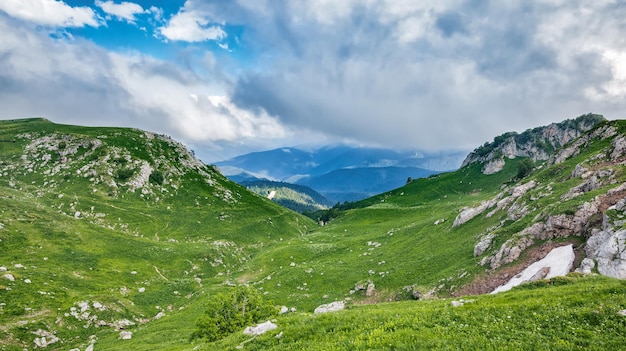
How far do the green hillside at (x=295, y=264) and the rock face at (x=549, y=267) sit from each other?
4.57 ft

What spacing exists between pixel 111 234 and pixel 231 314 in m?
77.9

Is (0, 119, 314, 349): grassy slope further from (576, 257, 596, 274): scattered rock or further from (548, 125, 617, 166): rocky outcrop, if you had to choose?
(548, 125, 617, 166): rocky outcrop

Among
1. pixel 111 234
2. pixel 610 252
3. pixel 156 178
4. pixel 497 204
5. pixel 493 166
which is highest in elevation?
pixel 156 178

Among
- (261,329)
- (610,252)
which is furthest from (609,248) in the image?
(261,329)

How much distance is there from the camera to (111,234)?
92500 millimetres

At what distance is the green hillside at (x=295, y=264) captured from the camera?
18452 millimetres

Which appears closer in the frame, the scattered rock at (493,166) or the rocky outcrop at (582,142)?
the rocky outcrop at (582,142)

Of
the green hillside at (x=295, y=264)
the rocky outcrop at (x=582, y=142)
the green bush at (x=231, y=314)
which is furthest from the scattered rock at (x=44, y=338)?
the rocky outcrop at (x=582, y=142)

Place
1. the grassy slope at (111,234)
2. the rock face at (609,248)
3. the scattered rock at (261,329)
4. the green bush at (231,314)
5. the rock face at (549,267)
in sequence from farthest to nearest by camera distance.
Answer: the grassy slope at (111,234)
the rock face at (549,267)
the green bush at (231,314)
the rock face at (609,248)
the scattered rock at (261,329)

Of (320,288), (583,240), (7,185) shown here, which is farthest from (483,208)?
(7,185)

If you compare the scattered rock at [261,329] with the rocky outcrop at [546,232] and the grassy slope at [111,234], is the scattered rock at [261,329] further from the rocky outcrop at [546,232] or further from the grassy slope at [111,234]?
the grassy slope at [111,234]

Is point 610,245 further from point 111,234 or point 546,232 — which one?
point 111,234

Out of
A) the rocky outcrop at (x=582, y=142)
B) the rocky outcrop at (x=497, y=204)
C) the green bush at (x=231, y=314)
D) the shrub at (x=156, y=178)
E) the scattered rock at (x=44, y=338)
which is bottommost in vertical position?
the scattered rock at (x=44, y=338)

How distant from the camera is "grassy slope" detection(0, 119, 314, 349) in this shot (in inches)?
2156
